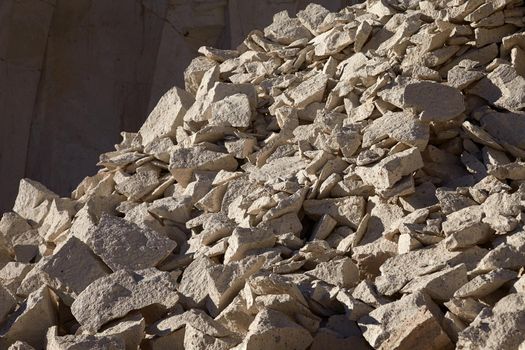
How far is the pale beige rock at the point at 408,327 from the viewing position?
11.7 ft

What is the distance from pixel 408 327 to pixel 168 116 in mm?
2610

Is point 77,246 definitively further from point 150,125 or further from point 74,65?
point 74,65

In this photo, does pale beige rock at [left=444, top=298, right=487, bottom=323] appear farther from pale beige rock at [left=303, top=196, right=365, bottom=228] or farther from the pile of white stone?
pale beige rock at [left=303, top=196, right=365, bottom=228]

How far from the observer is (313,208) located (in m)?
4.56

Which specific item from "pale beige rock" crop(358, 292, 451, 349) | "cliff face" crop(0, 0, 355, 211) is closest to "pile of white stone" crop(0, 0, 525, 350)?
"pale beige rock" crop(358, 292, 451, 349)

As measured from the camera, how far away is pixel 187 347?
3744mm

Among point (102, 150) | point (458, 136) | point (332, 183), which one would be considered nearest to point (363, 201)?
point (332, 183)

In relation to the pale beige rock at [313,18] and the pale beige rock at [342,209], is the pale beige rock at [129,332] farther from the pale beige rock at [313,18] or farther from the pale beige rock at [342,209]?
the pale beige rock at [313,18]

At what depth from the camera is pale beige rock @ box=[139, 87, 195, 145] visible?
18.8 ft

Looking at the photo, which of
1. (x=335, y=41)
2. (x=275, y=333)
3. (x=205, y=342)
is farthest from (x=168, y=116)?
(x=275, y=333)

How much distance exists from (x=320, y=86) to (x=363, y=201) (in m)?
0.94

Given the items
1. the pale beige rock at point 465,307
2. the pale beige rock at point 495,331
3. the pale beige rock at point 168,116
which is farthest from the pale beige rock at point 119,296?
the pale beige rock at point 168,116

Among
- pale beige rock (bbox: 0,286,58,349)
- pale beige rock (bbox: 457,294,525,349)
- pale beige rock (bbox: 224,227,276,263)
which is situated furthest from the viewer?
pale beige rock (bbox: 224,227,276,263)

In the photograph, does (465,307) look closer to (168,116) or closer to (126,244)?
(126,244)
